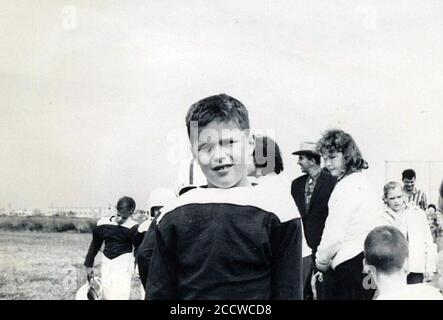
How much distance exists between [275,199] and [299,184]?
2118 mm

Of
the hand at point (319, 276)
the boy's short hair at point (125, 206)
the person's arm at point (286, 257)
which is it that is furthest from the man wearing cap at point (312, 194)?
the person's arm at point (286, 257)

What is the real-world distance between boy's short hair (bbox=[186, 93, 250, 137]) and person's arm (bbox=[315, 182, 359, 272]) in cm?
163

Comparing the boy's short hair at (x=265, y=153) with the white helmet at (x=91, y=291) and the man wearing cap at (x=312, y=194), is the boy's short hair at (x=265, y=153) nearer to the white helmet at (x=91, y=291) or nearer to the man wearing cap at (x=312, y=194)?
the man wearing cap at (x=312, y=194)

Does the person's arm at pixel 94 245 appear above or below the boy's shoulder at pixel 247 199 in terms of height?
below

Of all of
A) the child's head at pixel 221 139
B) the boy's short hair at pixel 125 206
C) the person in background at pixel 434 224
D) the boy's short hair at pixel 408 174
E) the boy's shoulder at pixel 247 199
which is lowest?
the person in background at pixel 434 224

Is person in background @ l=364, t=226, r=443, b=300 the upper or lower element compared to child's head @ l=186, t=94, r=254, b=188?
lower

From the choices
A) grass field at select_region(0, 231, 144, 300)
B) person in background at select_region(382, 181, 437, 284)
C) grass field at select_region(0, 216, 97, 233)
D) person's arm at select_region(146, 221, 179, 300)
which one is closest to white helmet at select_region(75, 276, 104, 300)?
grass field at select_region(0, 231, 144, 300)

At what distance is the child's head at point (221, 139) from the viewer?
1.52 metres

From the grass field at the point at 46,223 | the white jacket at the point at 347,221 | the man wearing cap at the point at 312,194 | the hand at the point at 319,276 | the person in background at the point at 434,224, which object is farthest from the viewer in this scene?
the grass field at the point at 46,223

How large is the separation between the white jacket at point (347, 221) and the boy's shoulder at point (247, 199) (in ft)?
5.31

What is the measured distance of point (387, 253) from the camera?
6.94 feet

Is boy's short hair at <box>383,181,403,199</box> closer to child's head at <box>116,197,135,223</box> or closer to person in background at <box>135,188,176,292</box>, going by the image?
person in background at <box>135,188,176,292</box>

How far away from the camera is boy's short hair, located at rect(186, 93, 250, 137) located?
5.05 feet

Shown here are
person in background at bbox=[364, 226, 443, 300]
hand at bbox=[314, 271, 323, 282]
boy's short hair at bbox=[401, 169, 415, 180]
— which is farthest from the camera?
boy's short hair at bbox=[401, 169, 415, 180]
